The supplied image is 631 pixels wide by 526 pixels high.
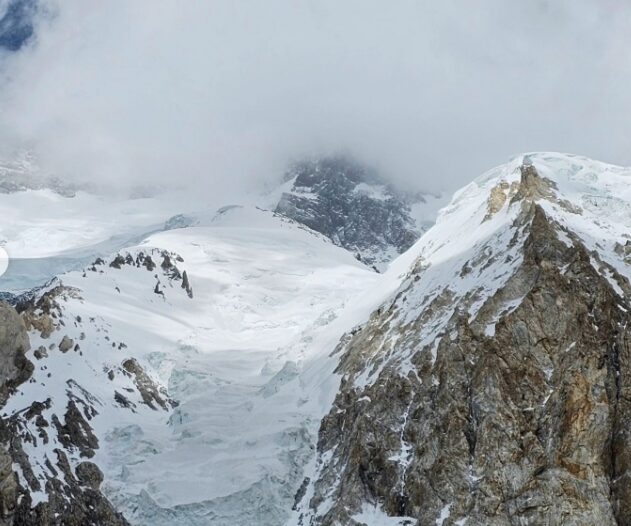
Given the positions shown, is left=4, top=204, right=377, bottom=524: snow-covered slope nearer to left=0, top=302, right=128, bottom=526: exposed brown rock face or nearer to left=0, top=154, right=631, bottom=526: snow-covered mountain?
left=0, top=154, right=631, bottom=526: snow-covered mountain

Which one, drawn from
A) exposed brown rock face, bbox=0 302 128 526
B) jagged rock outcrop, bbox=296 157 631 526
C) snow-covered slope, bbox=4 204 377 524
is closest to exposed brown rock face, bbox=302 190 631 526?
jagged rock outcrop, bbox=296 157 631 526

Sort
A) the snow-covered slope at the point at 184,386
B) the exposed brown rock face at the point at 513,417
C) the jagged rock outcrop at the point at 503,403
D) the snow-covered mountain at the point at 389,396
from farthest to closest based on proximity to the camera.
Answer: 1. the snow-covered slope at the point at 184,386
2. the snow-covered mountain at the point at 389,396
3. the jagged rock outcrop at the point at 503,403
4. the exposed brown rock face at the point at 513,417

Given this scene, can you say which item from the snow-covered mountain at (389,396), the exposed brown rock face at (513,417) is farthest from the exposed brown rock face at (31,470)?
the exposed brown rock face at (513,417)

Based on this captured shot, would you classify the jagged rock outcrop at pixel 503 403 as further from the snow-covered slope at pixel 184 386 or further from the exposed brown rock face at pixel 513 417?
the snow-covered slope at pixel 184 386

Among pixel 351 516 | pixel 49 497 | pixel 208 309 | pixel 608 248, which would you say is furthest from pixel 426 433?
pixel 208 309

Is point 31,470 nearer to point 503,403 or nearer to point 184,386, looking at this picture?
point 184,386

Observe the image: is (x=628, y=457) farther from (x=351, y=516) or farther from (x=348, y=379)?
(x=348, y=379)
